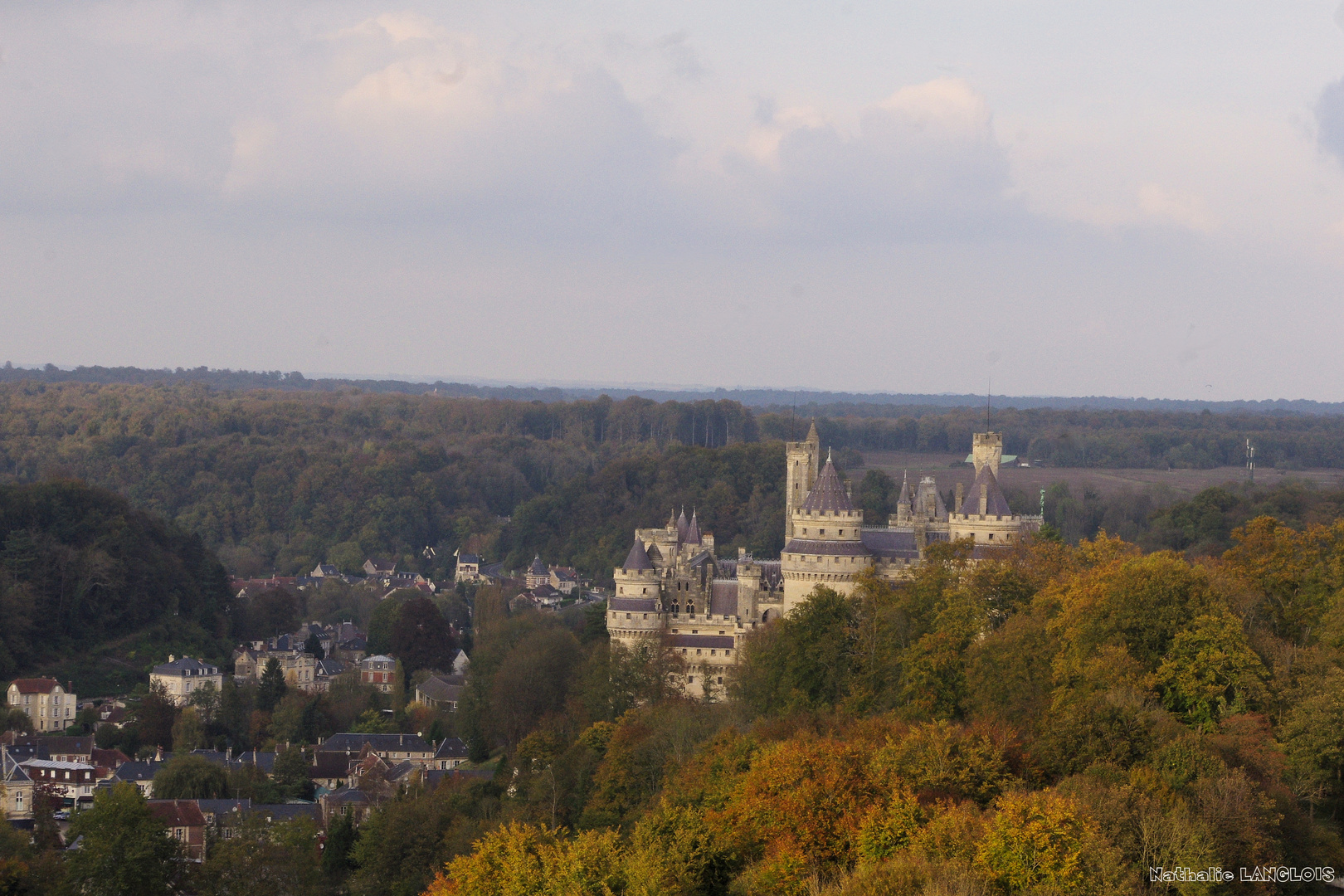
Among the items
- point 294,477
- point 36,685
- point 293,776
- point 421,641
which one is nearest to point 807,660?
point 293,776

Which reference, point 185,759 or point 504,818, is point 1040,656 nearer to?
point 504,818

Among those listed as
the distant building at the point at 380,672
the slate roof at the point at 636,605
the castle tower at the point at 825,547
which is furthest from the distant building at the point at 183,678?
the castle tower at the point at 825,547

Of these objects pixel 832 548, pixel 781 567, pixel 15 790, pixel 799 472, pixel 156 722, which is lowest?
pixel 15 790

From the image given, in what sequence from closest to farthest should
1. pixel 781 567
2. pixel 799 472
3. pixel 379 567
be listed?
pixel 781 567 < pixel 799 472 < pixel 379 567

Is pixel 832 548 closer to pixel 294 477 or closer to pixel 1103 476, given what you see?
pixel 294 477

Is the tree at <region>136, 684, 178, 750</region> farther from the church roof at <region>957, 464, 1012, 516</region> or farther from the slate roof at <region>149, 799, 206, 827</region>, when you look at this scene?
the church roof at <region>957, 464, 1012, 516</region>

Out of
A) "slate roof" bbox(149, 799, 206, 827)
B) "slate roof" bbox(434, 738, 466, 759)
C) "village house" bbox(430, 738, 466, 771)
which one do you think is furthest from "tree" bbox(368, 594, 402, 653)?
"slate roof" bbox(149, 799, 206, 827)
